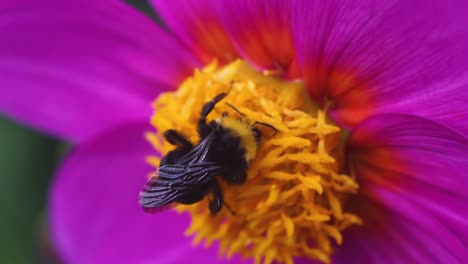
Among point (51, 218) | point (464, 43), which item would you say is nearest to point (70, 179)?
point (51, 218)

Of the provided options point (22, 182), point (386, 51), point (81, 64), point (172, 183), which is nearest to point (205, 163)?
point (172, 183)

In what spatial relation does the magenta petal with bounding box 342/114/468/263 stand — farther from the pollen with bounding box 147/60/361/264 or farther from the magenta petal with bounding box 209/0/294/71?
the magenta petal with bounding box 209/0/294/71

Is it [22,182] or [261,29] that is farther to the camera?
[22,182]

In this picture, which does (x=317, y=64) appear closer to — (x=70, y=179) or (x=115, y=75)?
(x=115, y=75)

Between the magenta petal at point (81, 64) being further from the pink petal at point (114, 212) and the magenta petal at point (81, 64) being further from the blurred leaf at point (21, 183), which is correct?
the blurred leaf at point (21, 183)

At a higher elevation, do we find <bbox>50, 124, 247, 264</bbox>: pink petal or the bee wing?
<bbox>50, 124, 247, 264</bbox>: pink petal

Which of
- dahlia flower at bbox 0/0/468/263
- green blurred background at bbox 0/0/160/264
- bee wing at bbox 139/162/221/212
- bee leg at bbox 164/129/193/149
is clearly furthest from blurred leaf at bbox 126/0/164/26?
bee wing at bbox 139/162/221/212

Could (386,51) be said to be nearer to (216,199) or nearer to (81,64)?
(216,199)
